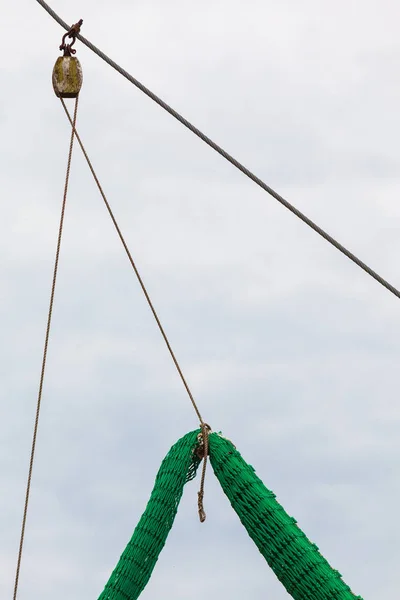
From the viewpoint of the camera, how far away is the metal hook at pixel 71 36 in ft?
34.3

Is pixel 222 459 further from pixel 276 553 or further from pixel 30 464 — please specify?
pixel 30 464

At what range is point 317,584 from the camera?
9.45 meters

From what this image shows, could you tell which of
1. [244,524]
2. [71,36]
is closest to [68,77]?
[71,36]

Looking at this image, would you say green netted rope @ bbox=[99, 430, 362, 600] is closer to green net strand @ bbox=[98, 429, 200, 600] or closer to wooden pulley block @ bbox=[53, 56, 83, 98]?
green net strand @ bbox=[98, 429, 200, 600]

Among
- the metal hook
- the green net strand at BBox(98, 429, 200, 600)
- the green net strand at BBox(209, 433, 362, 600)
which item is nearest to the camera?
the green net strand at BBox(209, 433, 362, 600)

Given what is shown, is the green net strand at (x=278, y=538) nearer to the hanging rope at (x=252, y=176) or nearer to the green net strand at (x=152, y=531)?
the green net strand at (x=152, y=531)

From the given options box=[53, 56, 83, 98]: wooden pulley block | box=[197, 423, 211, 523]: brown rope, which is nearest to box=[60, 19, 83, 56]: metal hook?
box=[53, 56, 83, 98]: wooden pulley block

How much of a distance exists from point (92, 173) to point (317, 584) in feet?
12.5

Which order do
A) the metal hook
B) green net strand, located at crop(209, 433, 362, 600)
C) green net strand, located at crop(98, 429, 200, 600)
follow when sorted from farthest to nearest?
the metal hook → green net strand, located at crop(98, 429, 200, 600) → green net strand, located at crop(209, 433, 362, 600)

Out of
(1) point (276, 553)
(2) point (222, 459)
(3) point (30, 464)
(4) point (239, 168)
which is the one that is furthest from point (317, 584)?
(4) point (239, 168)

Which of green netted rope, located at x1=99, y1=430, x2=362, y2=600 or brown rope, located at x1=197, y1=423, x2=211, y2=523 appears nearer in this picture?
green netted rope, located at x1=99, y1=430, x2=362, y2=600

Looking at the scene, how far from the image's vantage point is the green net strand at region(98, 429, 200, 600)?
32.7ft

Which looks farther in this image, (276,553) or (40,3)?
(40,3)

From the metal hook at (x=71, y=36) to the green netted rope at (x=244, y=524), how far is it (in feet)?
11.5
